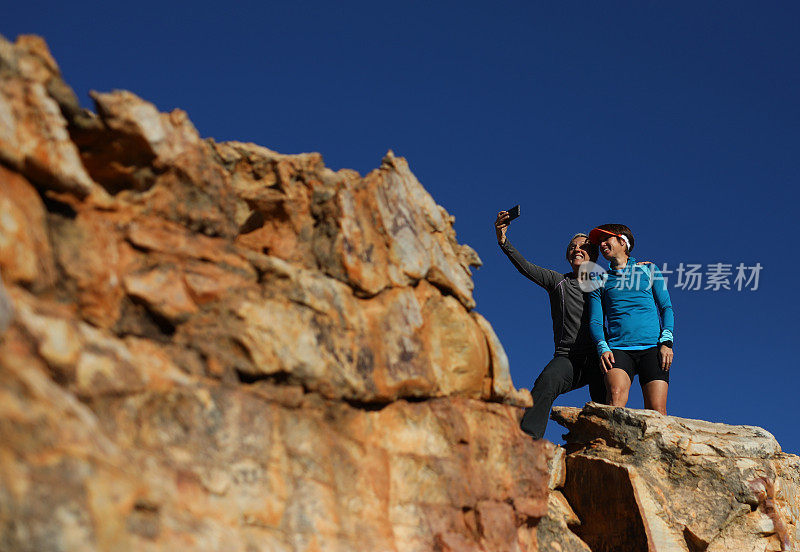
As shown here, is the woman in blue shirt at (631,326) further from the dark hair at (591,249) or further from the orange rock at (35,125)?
the orange rock at (35,125)

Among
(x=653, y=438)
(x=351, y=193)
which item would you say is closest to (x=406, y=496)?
(x=351, y=193)

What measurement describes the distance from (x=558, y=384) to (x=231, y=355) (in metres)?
4.87

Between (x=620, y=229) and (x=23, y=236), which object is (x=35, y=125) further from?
(x=620, y=229)

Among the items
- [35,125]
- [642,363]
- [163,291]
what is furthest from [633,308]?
[35,125]

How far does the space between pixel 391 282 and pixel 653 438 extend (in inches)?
173

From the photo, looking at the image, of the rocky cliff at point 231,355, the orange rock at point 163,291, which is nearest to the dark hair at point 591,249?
the rocky cliff at point 231,355

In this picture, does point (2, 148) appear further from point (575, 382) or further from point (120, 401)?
point (575, 382)

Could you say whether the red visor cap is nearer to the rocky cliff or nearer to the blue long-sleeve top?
the blue long-sleeve top

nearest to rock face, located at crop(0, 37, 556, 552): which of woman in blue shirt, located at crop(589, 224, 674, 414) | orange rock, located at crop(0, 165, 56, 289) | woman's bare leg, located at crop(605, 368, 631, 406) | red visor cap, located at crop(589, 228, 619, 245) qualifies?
orange rock, located at crop(0, 165, 56, 289)

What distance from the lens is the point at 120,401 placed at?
4.92 m

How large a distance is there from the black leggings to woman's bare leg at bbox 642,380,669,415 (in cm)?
53

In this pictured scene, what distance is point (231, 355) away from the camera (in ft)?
18.7

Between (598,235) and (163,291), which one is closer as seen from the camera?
(163,291)

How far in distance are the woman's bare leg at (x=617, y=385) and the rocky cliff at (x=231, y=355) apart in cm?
171
